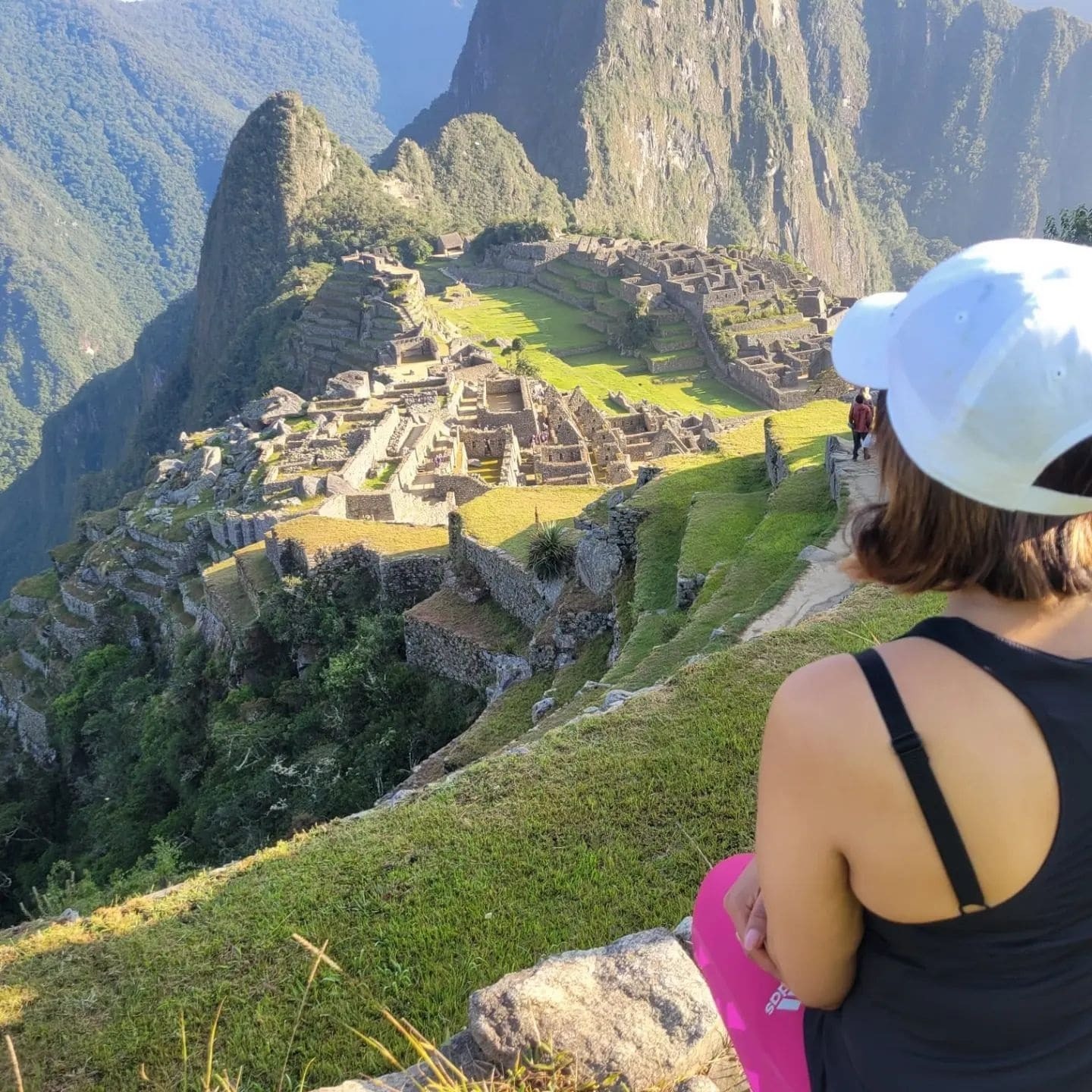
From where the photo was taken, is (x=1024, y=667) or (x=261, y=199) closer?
(x=1024, y=667)

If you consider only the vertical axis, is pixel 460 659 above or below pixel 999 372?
below

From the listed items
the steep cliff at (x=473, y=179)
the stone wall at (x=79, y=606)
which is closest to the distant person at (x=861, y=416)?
the stone wall at (x=79, y=606)

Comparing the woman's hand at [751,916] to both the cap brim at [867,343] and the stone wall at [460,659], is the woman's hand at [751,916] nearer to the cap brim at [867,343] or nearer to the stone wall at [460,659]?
the cap brim at [867,343]

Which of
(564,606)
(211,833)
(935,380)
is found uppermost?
(935,380)

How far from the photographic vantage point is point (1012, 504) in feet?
4.28

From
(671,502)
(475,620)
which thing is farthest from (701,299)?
(475,620)

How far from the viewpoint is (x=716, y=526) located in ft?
35.3

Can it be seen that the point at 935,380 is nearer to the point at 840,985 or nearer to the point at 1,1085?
the point at 840,985

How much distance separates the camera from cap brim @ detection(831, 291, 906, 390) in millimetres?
1468

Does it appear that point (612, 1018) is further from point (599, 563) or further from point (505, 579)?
point (505, 579)

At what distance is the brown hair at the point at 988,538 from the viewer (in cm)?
134

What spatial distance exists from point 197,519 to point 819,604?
66.4 ft

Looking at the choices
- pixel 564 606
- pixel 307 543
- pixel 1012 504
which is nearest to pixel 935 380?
pixel 1012 504

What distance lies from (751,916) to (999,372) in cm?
113
